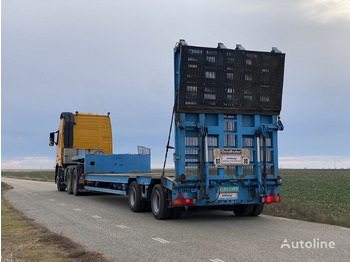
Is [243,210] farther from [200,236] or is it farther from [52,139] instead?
[52,139]

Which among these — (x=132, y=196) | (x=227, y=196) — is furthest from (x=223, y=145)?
(x=132, y=196)

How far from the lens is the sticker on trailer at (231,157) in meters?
10.6

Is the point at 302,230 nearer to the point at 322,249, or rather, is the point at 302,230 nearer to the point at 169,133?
the point at 322,249

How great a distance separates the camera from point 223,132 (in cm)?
1087

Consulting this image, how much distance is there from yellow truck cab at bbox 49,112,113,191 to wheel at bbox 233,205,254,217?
10062 millimetres

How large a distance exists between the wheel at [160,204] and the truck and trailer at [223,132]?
1.0 inches

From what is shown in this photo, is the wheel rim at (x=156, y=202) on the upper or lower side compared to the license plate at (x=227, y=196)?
lower

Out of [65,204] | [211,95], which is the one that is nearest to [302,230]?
[211,95]

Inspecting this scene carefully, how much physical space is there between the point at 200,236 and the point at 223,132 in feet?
10.6

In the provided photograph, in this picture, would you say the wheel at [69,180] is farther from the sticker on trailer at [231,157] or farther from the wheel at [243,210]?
the sticker on trailer at [231,157]

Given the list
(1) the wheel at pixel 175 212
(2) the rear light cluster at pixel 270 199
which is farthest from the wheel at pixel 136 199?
(2) the rear light cluster at pixel 270 199

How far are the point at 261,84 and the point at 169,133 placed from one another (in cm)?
281

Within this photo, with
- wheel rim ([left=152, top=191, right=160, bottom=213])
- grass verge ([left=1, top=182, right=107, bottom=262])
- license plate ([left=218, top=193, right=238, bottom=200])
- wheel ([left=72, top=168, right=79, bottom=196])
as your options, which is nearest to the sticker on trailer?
license plate ([left=218, top=193, right=238, bottom=200])

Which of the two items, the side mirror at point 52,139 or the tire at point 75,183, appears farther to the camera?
the side mirror at point 52,139
